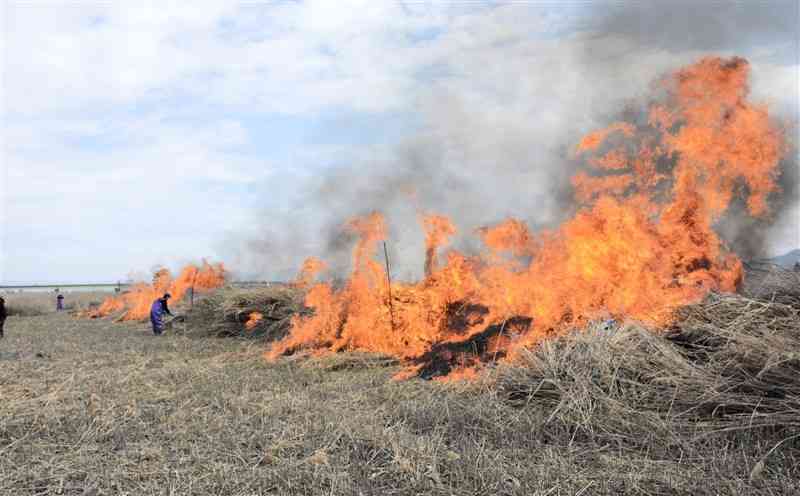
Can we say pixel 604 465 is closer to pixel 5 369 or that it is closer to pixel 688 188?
pixel 688 188

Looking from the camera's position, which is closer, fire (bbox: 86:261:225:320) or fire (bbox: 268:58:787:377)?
fire (bbox: 268:58:787:377)

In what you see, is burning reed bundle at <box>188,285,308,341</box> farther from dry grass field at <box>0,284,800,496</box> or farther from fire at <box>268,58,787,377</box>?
dry grass field at <box>0,284,800,496</box>

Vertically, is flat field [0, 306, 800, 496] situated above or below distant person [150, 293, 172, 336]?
below

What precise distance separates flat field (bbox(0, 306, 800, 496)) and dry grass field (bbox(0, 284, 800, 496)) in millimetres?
20

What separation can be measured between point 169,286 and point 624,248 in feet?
77.9

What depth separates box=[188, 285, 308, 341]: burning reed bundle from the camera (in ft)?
48.7

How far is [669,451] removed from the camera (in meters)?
4.95

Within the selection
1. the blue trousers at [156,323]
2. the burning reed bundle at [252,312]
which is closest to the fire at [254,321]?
the burning reed bundle at [252,312]

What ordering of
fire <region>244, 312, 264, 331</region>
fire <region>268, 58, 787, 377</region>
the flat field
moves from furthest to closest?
1. fire <region>244, 312, 264, 331</region>
2. fire <region>268, 58, 787, 377</region>
3. the flat field

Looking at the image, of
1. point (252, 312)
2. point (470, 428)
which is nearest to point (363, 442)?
point (470, 428)

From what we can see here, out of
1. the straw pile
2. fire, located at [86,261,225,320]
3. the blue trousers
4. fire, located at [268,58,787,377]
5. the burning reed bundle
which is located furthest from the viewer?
fire, located at [86,261,225,320]

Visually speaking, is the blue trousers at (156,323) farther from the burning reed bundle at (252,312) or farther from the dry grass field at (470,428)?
the dry grass field at (470,428)

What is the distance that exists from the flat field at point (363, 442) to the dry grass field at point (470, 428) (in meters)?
0.02

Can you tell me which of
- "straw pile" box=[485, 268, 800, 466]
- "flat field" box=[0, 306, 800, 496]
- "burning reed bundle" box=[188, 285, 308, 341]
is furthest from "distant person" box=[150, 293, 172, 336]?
"straw pile" box=[485, 268, 800, 466]
